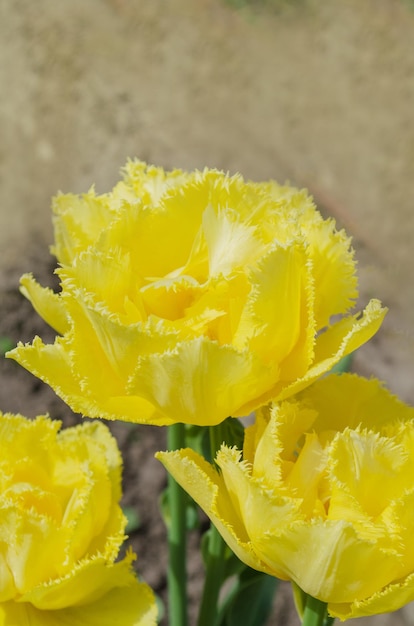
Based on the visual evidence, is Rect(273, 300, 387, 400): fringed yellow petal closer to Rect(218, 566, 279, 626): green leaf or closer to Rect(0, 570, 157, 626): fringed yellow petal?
Rect(0, 570, 157, 626): fringed yellow petal

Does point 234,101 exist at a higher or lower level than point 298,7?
lower

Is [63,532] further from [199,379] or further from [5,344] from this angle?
[5,344]

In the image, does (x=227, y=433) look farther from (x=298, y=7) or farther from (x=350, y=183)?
(x=298, y=7)

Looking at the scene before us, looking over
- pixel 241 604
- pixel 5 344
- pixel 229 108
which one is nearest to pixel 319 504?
pixel 241 604

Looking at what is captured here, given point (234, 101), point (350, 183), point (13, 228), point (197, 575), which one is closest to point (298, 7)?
point (234, 101)

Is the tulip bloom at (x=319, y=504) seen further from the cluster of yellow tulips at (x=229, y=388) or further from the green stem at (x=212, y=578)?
the green stem at (x=212, y=578)

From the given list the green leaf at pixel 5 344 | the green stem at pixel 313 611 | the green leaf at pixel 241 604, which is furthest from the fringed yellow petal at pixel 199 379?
the green leaf at pixel 5 344
